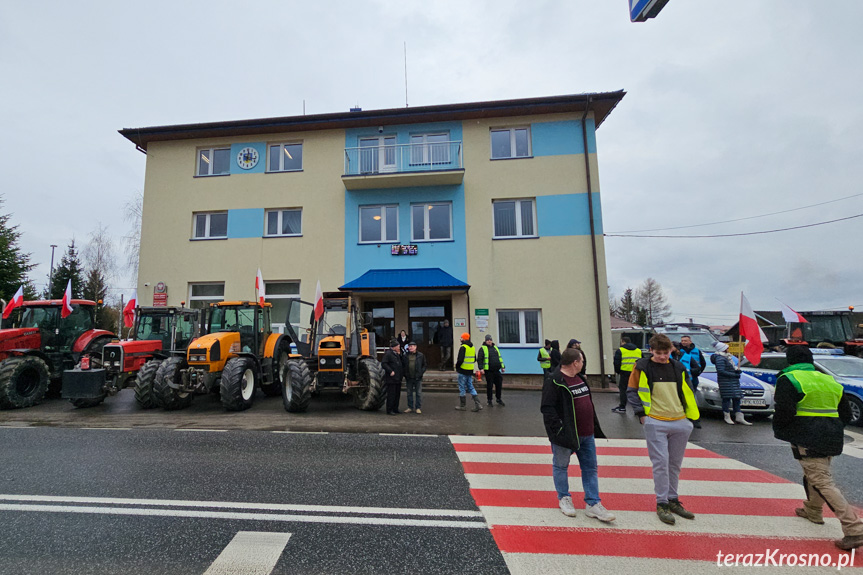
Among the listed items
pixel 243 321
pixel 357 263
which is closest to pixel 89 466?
pixel 243 321

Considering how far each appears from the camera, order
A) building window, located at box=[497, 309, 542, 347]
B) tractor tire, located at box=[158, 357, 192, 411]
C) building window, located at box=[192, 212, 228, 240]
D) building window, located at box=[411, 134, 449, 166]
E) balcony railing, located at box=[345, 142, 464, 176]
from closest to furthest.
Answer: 1. tractor tire, located at box=[158, 357, 192, 411]
2. building window, located at box=[497, 309, 542, 347]
3. balcony railing, located at box=[345, 142, 464, 176]
4. building window, located at box=[411, 134, 449, 166]
5. building window, located at box=[192, 212, 228, 240]

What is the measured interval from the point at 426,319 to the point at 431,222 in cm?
394

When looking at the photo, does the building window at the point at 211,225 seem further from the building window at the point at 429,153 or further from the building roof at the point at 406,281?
the building window at the point at 429,153

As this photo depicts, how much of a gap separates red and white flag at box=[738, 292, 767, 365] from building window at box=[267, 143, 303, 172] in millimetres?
15637

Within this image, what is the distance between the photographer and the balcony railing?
15320 millimetres

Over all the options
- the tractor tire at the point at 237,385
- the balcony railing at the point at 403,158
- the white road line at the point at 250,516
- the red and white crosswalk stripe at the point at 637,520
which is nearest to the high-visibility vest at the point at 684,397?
the red and white crosswalk stripe at the point at 637,520

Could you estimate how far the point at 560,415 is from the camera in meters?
3.97

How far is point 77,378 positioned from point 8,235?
2130cm

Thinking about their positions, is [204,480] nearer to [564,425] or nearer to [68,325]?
[564,425]

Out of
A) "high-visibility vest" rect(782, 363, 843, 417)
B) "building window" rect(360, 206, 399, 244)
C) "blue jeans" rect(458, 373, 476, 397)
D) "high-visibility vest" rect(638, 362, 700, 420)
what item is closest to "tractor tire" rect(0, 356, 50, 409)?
"building window" rect(360, 206, 399, 244)

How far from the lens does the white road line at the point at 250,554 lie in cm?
299

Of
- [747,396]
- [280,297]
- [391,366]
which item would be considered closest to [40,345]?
[280,297]

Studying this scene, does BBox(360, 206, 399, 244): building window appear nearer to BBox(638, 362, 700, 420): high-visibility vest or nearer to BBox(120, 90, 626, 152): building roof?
BBox(120, 90, 626, 152): building roof

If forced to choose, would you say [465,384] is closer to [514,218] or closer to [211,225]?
[514,218]
